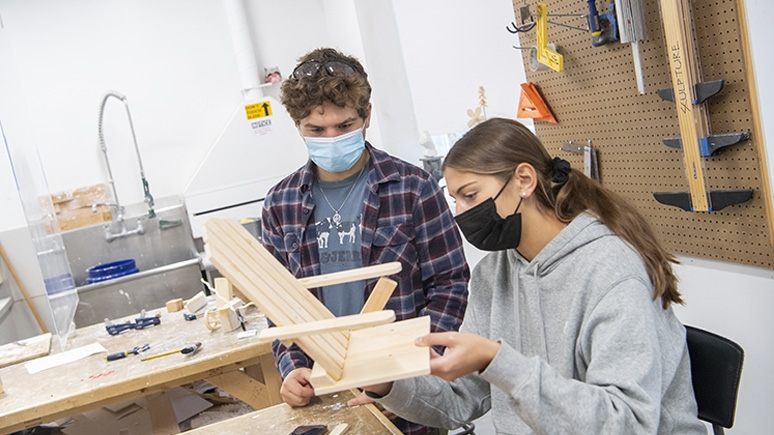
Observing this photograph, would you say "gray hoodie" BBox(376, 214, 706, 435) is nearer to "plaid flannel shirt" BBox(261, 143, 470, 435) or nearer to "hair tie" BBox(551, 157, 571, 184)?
"hair tie" BBox(551, 157, 571, 184)

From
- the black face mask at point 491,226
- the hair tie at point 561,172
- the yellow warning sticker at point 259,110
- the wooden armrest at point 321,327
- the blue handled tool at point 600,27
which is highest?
the yellow warning sticker at point 259,110

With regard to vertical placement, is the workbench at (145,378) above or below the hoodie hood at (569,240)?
below

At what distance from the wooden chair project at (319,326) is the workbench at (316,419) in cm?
32

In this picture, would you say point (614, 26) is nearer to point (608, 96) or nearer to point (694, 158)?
point (608, 96)

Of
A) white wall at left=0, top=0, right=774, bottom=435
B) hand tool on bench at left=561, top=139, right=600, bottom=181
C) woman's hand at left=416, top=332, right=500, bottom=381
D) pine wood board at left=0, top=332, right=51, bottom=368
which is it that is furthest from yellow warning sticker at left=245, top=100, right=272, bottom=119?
woman's hand at left=416, top=332, right=500, bottom=381

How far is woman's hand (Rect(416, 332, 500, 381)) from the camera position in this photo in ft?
3.70

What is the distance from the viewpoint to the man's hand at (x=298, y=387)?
1.74m

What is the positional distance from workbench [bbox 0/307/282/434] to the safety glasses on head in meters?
1.06

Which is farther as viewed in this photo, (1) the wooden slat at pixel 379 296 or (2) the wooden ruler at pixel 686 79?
(2) the wooden ruler at pixel 686 79

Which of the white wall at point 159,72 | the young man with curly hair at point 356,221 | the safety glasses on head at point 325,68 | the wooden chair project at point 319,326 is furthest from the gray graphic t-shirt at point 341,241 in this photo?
the white wall at point 159,72

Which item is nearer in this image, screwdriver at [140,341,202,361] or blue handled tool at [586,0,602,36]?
blue handled tool at [586,0,602,36]

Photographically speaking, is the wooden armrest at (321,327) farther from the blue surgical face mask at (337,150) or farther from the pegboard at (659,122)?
the pegboard at (659,122)

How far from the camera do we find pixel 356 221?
1.87m

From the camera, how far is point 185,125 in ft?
17.9
